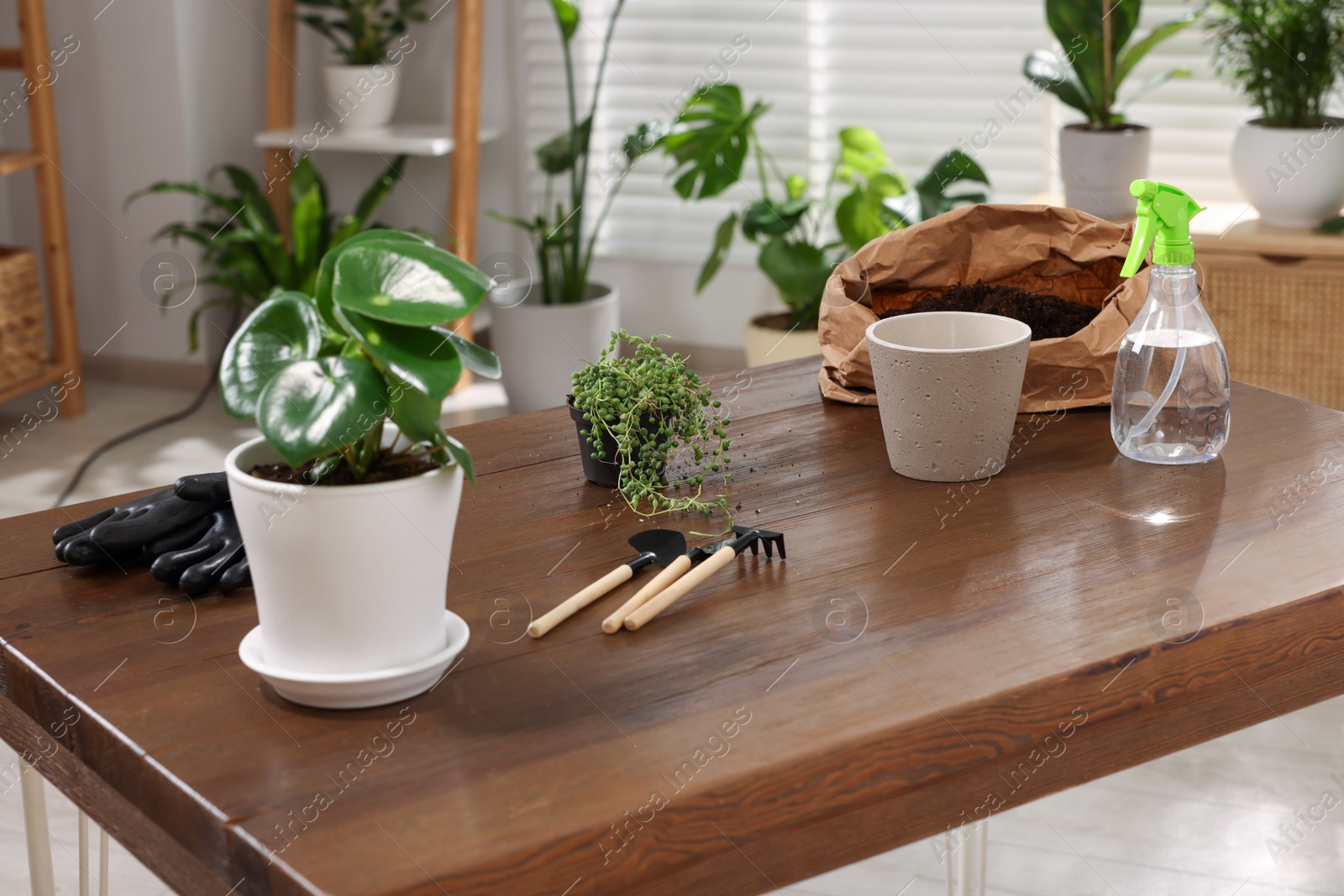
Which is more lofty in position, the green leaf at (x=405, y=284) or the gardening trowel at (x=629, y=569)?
the green leaf at (x=405, y=284)

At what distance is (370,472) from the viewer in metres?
0.82

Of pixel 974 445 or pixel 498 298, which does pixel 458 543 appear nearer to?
pixel 974 445

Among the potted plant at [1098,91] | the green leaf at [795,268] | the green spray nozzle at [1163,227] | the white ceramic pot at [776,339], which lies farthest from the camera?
the white ceramic pot at [776,339]

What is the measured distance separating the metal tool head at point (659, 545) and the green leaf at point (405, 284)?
334 millimetres

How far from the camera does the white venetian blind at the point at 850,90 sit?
3330 millimetres

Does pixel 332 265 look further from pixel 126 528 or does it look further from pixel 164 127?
pixel 164 127

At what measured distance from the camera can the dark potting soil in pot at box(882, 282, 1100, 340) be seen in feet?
4.49

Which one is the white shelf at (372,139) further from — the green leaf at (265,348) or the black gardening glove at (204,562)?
the green leaf at (265,348)

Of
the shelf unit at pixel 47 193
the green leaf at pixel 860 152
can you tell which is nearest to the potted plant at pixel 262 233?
the shelf unit at pixel 47 193

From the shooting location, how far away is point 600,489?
1.21 m

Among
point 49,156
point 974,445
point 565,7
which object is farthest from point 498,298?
point 974,445

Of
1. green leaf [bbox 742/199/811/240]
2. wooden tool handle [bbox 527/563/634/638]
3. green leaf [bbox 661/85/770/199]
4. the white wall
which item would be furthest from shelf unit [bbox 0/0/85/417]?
wooden tool handle [bbox 527/563/634/638]

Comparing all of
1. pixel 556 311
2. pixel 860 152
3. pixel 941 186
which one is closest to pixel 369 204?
pixel 556 311

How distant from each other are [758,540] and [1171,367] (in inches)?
16.7
